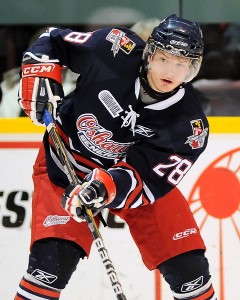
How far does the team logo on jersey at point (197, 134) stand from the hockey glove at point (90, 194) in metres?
0.29

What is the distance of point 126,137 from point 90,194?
31 centimetres

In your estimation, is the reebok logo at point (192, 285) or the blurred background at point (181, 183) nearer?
the reebok logo at point (192, 285)

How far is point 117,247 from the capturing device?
3482 mm

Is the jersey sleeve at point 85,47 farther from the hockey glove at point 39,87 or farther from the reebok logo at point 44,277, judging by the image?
the reebok logo at point 44,277

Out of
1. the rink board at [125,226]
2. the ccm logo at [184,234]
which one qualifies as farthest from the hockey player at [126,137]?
the rink board at [125,226]

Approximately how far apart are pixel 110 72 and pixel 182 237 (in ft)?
1.76

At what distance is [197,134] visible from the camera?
2756 mm

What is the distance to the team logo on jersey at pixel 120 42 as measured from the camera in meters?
2.78

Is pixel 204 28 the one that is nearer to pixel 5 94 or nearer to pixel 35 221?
pixel 5 94

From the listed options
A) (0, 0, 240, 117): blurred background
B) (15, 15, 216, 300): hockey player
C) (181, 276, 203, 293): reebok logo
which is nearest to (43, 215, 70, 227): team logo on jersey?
(15, 15, 216, 300): hockey player

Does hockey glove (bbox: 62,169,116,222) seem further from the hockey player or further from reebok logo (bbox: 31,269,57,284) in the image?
reebok logo (bbox: 31,269,57,284)

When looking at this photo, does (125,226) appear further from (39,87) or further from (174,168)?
(39,87)

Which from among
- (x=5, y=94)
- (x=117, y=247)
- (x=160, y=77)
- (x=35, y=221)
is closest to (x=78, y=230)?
(x=35, y=221)

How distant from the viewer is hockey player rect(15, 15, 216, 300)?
2689mm
